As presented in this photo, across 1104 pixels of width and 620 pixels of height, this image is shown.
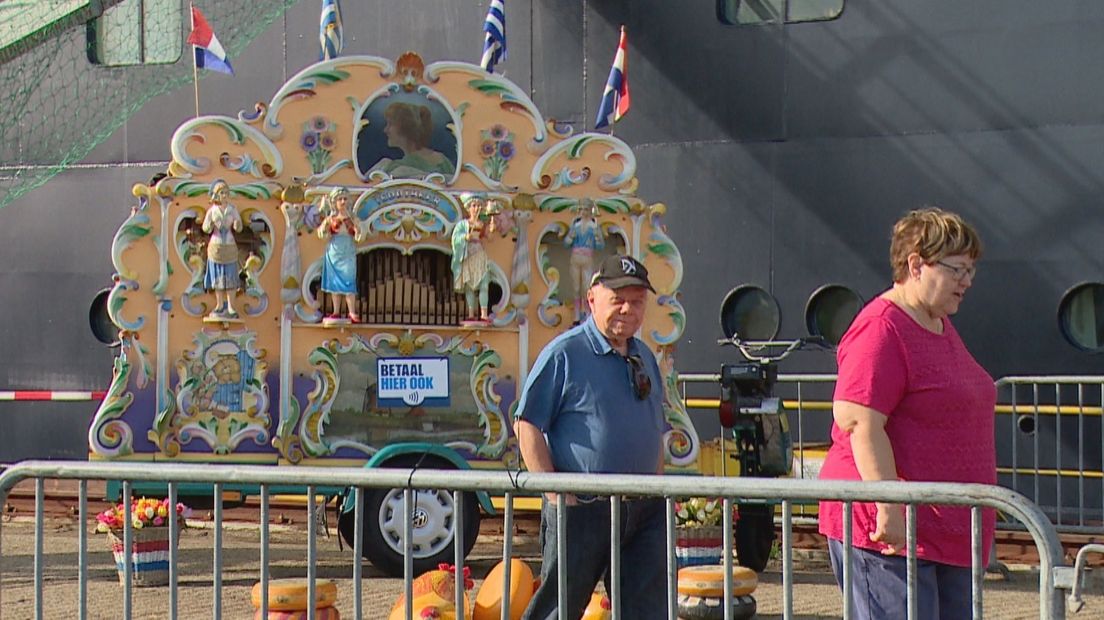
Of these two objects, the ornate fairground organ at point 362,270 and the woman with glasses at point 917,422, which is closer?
the woman with glasses at point 917,422

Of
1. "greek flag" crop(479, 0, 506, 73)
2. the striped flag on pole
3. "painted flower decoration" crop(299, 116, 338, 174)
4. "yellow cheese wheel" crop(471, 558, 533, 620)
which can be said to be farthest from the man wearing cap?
"greek flag" crop(479, 0, 506, 73)

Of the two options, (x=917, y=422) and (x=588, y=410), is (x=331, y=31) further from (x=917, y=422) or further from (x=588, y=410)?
(x=917, y=422)

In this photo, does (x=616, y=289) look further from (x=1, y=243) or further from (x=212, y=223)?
(x=1, y=243)

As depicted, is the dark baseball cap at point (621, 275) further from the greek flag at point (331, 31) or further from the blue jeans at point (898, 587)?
the greek flag at point (331, 31)

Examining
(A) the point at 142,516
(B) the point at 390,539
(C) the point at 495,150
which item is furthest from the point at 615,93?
(A) the point at 142,516

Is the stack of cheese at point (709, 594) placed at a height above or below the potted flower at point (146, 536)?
below

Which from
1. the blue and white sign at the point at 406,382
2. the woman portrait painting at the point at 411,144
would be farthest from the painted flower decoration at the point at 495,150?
the blue and white sign at the point at 406,382

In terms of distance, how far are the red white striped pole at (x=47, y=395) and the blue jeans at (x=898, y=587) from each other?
32.3 ft

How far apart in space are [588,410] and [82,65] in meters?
10.7

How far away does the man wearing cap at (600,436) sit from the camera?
6012 millimetres

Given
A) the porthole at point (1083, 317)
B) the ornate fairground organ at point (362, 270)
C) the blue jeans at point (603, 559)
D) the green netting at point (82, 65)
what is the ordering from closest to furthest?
1. the blue jeans at point (603, 559)
2. the ornate fairground organ at point (362, 270)
3. the porthole at point (1083, 317)
4. the green netting at point (82, 65)

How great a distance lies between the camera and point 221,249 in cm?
1053

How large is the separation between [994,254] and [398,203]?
4.76 metres

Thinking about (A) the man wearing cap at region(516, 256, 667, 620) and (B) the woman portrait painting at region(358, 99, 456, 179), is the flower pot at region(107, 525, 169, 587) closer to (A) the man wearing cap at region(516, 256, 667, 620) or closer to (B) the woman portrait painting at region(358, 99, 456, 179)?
(B) the woman portrait painting at region(358, 99, 456, 179)
